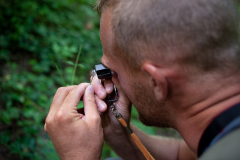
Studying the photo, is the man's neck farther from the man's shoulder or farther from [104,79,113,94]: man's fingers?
[104,79,113,94]: man's fingers

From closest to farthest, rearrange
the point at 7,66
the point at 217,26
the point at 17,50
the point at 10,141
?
the point at 217,26
the point at 10,141
the point at 7,66
the point at 17,50

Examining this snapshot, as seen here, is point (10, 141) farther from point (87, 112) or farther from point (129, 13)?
point (129, 13)

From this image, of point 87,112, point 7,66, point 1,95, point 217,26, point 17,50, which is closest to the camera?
point 217,26

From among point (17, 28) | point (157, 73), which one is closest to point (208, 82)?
point (157, 73)

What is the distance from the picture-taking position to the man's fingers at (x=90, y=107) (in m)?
1.41

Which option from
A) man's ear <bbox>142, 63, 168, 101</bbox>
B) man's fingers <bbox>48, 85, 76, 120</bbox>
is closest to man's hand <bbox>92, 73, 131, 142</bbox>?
man's fingers <bbox>48, 85, 76, 120</bbox>

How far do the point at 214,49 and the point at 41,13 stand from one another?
12.6 ft

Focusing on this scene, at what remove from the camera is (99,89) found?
5.26ft

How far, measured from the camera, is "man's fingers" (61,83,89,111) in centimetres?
141

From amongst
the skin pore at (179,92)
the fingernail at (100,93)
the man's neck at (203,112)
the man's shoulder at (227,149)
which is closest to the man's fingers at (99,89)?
Answer: the fingernail at (100,93)

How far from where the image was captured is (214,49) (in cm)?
110

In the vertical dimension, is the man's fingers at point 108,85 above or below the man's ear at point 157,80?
below

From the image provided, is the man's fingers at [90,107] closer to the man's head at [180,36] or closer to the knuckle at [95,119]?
the knuckle at [95,119]

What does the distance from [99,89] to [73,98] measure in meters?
0.24
